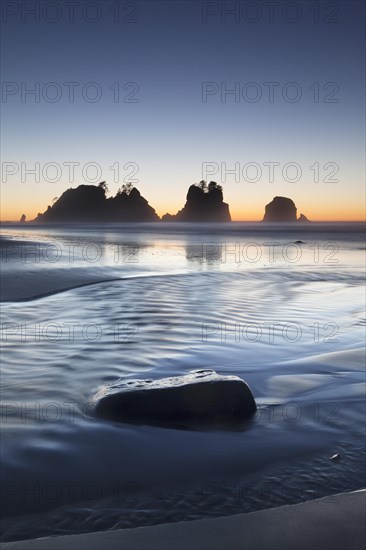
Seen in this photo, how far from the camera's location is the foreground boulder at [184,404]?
4.33m

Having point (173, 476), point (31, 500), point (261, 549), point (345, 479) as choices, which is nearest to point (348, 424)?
point (345, 479)

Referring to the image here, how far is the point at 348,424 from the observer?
430 centimetres

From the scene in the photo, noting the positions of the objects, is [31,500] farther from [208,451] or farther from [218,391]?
[218,391]

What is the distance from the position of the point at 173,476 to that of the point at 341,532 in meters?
1.16

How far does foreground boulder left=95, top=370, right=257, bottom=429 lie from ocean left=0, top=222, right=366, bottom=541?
0.14 meters

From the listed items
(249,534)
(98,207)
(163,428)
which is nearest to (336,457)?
(249,534)

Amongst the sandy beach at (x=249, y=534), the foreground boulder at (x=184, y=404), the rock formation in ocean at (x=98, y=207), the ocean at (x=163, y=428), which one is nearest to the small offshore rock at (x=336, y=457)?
the ocean at (x=163, y=428)

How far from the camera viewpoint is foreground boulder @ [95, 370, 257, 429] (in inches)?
171

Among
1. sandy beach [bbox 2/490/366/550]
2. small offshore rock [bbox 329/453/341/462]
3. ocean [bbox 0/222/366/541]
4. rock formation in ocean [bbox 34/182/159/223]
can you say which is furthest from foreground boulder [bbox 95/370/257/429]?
rock formation in ocean [bbox 34/182/159/223]

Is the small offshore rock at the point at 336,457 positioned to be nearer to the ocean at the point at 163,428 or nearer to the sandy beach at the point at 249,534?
the ocean at the point at 163,428

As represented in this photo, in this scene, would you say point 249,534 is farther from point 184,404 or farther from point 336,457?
point 184,404

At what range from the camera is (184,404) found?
439 cm

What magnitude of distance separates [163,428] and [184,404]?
293mm

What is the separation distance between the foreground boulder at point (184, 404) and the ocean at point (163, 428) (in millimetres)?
142
